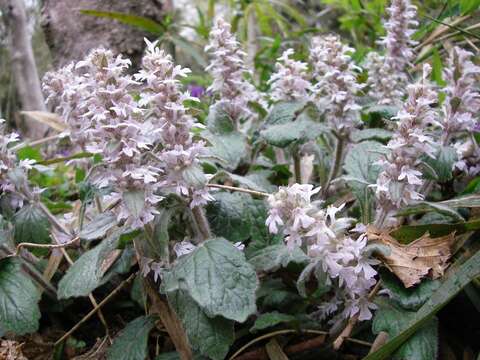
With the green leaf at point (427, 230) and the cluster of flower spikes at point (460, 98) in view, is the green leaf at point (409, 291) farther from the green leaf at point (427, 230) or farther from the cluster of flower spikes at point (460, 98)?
the cluster of flower spikes at point (460, 98)

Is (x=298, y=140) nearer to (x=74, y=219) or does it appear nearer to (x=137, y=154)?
(x=137, y=154)

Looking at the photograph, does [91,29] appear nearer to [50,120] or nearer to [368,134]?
[50,120]

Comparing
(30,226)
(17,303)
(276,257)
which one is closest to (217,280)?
(276,257)

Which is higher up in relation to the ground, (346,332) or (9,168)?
(9,168)

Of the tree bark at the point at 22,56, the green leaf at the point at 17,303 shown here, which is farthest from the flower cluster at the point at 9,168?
the tree bark at the point at 22,56

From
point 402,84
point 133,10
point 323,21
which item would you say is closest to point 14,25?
point 133,10

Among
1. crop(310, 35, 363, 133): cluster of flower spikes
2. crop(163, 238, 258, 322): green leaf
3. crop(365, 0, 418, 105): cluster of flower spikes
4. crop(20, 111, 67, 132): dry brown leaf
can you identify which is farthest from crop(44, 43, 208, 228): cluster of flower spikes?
crop(20, 111, 67, 132): dry brown leaf
